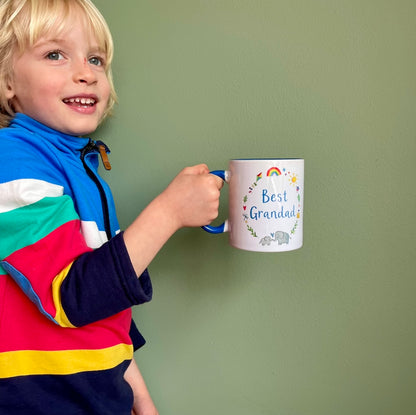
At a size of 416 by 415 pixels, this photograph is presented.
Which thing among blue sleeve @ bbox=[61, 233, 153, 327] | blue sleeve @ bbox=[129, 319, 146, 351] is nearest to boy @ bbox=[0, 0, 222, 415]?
blue sleeve @ bbox=[61, 233, 153, 327]

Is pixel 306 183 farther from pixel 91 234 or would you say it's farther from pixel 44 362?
pixel 44 362

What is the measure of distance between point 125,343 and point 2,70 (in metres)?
0.50

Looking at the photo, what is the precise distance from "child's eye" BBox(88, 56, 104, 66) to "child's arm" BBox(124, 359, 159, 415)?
1.95 feet

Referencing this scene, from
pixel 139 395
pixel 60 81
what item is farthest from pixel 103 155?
pixel 139 395

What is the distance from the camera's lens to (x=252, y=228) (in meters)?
0.60

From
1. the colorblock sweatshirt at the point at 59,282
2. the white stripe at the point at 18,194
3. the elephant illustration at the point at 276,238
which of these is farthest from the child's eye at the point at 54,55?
the elephant illustration at the point at 276,238

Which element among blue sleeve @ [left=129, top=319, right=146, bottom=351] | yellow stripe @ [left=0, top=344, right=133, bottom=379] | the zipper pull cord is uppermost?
the zipper pull cord

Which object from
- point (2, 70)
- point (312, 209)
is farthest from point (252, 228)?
point (2, 70)

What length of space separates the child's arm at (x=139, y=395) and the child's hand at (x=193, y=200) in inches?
15.3

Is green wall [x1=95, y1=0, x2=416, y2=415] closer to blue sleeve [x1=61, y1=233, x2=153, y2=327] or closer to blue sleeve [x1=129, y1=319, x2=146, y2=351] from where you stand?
blue sleeve [x1=129, y1=319, x2=146, y2=351]

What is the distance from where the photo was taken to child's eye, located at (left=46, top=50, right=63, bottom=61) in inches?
26.8

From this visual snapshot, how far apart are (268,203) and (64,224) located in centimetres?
29

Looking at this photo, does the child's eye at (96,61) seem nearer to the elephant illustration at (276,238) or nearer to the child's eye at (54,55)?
the child's eye at (54,55)

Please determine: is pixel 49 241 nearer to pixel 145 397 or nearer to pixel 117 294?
pixel 117 294
